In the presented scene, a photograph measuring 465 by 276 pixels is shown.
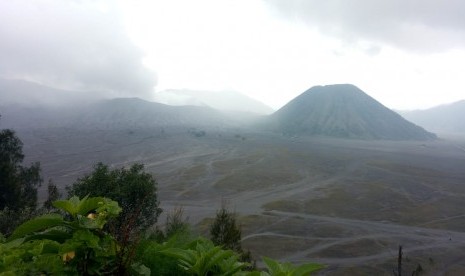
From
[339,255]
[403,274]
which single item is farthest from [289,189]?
[403,274]

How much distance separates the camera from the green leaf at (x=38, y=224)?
9.46ft

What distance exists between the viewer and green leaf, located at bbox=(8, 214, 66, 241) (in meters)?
2.88

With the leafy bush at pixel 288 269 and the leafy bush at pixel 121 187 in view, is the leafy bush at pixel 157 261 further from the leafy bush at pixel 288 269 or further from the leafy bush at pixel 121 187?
the leafy bush at pixel 121 187

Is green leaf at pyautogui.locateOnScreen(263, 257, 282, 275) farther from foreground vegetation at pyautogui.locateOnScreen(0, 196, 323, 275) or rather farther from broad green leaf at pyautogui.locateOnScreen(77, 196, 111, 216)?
broad green leaf at pyautogui.locateOnScreen(77, 196, 111, 216)

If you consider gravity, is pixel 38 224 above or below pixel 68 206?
below

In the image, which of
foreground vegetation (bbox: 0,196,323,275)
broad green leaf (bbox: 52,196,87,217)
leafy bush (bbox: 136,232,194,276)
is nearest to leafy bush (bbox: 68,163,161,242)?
leafy bush (bbox: 136,232,194,276)

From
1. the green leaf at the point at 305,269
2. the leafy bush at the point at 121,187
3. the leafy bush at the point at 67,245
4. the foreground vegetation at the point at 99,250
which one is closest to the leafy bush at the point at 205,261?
the foreground vegetation at the point at 99,250

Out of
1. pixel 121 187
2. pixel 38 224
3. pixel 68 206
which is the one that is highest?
pixel 68 206

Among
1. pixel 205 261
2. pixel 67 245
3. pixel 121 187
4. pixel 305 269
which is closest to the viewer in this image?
pixel 67 245

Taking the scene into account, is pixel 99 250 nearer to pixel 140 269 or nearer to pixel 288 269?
pixel 140 269

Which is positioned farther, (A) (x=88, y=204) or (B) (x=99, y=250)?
(A) (x=88, y=204)

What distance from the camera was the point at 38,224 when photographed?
9.61 ft

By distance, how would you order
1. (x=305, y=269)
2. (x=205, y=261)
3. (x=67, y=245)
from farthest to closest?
1. (x=305, y=269)
2. (x=205, y=261)
3. (x=67, y=245)

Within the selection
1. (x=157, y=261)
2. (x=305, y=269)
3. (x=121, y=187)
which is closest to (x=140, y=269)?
(x=157, y=261)
